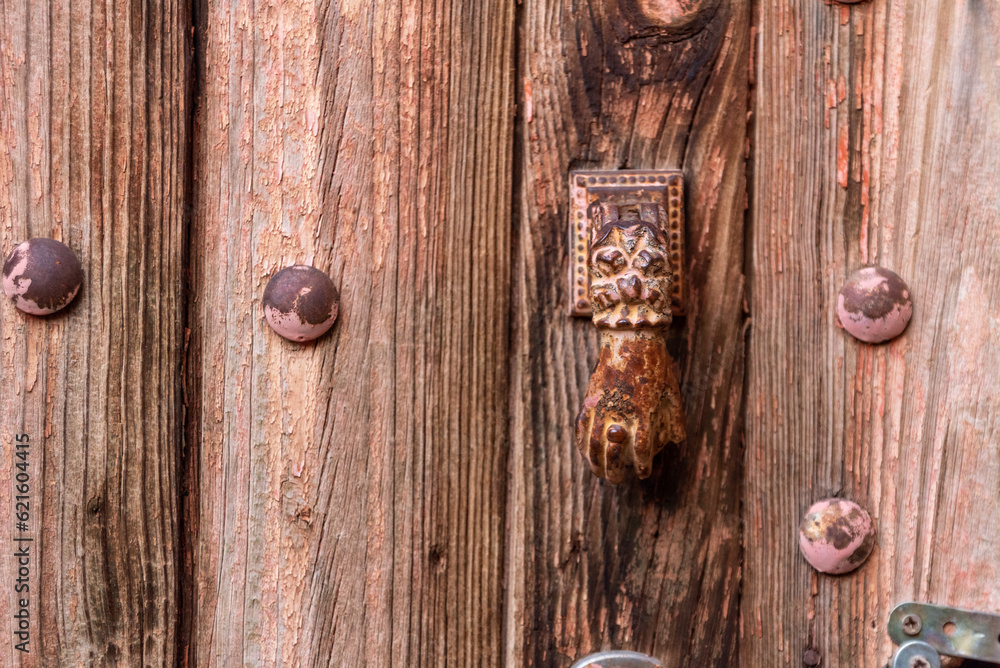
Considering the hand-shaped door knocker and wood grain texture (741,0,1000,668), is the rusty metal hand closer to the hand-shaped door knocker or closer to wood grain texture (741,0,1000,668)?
the hand-shaped door knocker

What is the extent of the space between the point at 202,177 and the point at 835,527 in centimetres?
69

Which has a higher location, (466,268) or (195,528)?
(466,268)

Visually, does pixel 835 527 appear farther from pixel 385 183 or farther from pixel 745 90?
pixel 385 183

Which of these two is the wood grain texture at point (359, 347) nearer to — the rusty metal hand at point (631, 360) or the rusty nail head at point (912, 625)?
the rusty metal hand at point (631, 360)

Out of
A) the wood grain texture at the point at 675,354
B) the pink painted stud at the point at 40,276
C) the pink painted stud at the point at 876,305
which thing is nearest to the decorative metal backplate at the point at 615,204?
the wood grain texture at the point at 675,354

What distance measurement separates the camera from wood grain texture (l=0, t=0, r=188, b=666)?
724mm

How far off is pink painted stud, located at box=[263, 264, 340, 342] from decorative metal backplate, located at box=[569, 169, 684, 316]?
0.23 m

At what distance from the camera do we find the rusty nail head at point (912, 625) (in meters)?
0.69

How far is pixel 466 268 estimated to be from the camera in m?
0.75

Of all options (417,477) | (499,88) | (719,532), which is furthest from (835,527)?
(499,88)

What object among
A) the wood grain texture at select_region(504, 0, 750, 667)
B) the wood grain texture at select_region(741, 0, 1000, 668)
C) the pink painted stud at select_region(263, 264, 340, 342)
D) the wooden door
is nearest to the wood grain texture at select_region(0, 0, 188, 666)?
the wooden door

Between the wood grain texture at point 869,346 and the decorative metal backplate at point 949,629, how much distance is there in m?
0.01

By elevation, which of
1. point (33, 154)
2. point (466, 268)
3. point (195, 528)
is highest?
point (33, 154)

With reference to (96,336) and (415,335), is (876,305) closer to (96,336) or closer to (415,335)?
(415,335)
